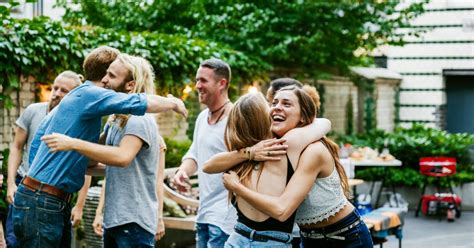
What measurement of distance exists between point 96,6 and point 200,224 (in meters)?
9.40

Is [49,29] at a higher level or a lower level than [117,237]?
higher

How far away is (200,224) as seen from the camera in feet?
19.6

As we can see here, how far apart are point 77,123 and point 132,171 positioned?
0.55m

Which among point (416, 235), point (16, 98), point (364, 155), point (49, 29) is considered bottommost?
point (416, 235)

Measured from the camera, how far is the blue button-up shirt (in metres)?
4.46

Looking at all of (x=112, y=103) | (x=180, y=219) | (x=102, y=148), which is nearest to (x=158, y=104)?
(x=112, y=103)

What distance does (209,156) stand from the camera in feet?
19.4

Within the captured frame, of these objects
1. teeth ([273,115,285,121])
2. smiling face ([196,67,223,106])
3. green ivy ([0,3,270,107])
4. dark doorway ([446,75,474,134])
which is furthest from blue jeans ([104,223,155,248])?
dark doorway ([446,75,474,134])

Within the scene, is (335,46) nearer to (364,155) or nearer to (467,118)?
(364,155)

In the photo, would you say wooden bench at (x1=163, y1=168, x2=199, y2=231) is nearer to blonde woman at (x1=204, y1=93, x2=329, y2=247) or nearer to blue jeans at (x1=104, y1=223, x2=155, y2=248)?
blue jeans at (x1=104, y1=223, x2=155, y2=248)

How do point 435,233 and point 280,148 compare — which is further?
point 435,233

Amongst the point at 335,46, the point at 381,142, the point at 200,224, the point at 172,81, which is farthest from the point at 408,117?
the point at 200,224

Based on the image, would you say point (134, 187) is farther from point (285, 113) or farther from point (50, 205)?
point (285, 113)

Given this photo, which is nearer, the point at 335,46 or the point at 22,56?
the point at 22,56
